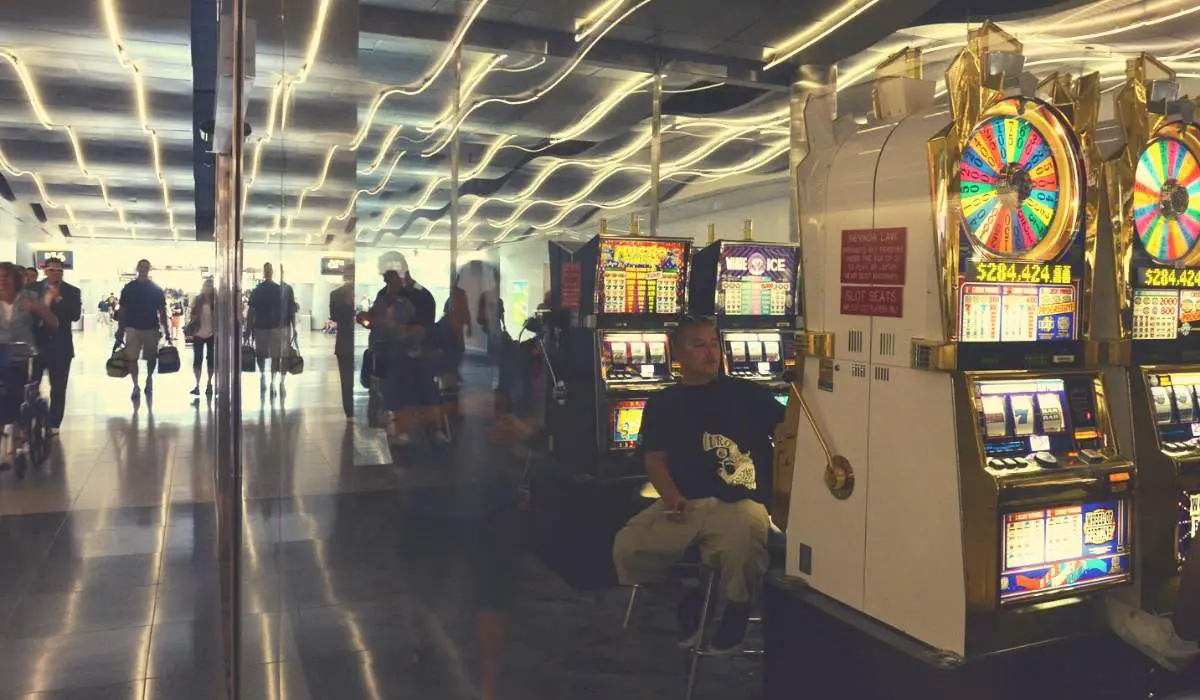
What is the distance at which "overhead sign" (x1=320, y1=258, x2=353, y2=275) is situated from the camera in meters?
3.09

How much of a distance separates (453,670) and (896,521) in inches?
69.2

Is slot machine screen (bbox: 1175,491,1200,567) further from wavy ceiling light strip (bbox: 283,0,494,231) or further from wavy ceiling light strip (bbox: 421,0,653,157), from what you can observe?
wavy ceiling light strip (bbox: 421,0,653,157)

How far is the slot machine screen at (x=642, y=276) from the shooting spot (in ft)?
17.1

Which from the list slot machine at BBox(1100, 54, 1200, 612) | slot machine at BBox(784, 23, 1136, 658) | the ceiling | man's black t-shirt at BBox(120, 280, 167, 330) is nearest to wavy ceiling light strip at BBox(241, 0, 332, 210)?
the ceiling

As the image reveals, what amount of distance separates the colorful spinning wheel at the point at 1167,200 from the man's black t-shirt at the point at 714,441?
1394mm

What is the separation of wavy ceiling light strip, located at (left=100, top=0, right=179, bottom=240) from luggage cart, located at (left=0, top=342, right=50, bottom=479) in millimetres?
2463

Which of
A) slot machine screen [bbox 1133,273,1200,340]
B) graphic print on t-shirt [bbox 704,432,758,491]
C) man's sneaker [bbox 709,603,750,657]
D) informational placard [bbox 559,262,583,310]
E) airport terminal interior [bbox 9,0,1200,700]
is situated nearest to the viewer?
airport terminal interior [bbox 9,0,1200,700]

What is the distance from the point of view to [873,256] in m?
2.67

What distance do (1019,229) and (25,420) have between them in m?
6.53

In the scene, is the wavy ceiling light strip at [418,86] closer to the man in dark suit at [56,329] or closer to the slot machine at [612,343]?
the slot machine at [612,343]

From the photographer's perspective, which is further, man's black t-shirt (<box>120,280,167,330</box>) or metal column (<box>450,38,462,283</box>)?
man's black t-shirt (<box>120,280,167,330</box>)

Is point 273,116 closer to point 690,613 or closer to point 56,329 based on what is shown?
point 690,613

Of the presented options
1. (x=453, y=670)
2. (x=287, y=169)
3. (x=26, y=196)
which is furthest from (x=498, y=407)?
(x=26, y=196)

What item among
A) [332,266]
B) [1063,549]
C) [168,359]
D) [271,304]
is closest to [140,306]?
[168,359]
